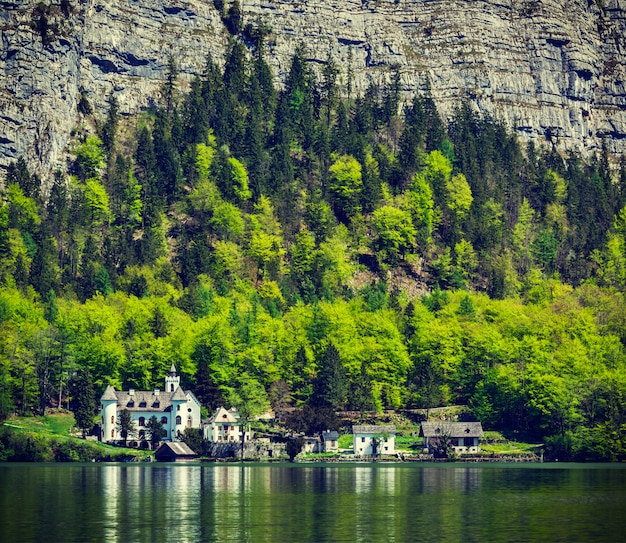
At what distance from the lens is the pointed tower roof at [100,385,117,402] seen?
152m

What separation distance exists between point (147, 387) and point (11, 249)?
35.3m

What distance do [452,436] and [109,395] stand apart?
38585mm

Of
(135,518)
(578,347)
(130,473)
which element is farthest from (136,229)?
(135,518)

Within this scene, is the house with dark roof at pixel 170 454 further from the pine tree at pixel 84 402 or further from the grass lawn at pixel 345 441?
the grass lawn at pixel 345 441

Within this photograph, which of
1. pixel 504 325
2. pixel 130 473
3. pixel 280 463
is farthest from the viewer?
pixel 504 325

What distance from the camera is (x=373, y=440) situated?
144000mm

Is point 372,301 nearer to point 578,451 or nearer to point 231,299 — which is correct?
point 231,299

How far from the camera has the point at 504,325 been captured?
170 meters

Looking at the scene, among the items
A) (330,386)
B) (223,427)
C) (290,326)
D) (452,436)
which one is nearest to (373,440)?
(452,436)

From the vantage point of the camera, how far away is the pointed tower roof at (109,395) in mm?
152125

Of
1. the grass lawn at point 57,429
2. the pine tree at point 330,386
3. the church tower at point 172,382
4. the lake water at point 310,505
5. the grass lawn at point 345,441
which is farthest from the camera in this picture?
the church tower at point 172,382

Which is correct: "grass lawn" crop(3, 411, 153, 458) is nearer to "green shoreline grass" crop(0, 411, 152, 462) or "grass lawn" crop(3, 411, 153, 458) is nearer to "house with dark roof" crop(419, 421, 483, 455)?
"green shoreline grass" crop(0, 411, 152, 462)

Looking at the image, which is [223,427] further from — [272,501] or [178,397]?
[272,501]

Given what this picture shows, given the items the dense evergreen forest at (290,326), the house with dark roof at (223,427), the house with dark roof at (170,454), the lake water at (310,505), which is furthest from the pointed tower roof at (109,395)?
the lake water at (310,505)
